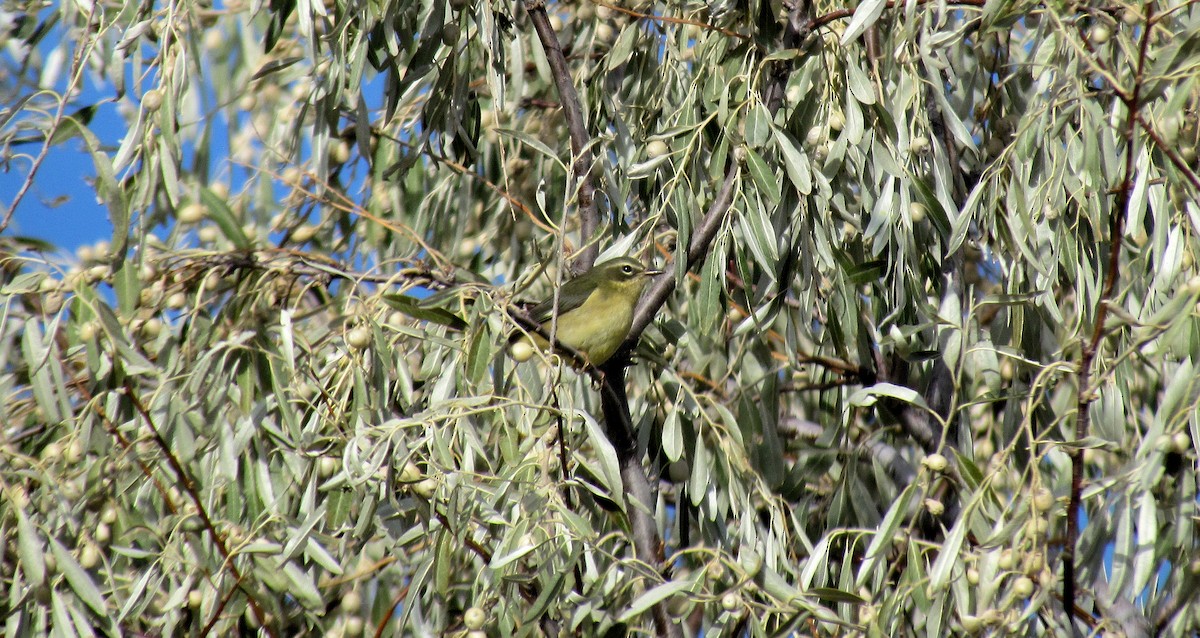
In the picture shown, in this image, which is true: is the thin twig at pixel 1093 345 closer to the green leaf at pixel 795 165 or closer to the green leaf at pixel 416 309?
the green leaf at pixel 795 165

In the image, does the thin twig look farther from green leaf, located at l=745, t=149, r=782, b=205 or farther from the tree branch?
the tree branch

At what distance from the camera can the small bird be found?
454 centimetres

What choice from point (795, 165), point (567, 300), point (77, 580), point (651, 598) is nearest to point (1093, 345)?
point (795, 165)

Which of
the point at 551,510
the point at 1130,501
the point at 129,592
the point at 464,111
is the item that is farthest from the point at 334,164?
the point at 1130,501

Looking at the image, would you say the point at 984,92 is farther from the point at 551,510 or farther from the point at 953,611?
the point at 551,510

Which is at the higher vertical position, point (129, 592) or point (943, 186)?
point (943, 186)

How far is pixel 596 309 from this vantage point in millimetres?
4945

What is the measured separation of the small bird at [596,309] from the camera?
454cm

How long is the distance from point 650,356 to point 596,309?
4.05 feet

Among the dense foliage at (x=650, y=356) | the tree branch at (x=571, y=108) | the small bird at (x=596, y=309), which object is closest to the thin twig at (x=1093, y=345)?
the dense foliage at (x=650, y=356)

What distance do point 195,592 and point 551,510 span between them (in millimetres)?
965

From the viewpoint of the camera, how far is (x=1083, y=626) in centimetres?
315

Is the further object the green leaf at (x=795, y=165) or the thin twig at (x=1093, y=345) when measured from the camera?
the green leaf at (x=795, y=165)

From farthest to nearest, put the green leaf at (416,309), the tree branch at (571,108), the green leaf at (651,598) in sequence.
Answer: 1. the tree branch at (571,108)
2. the green leaf at (416,309)
3. the green leaf at (651,598)
